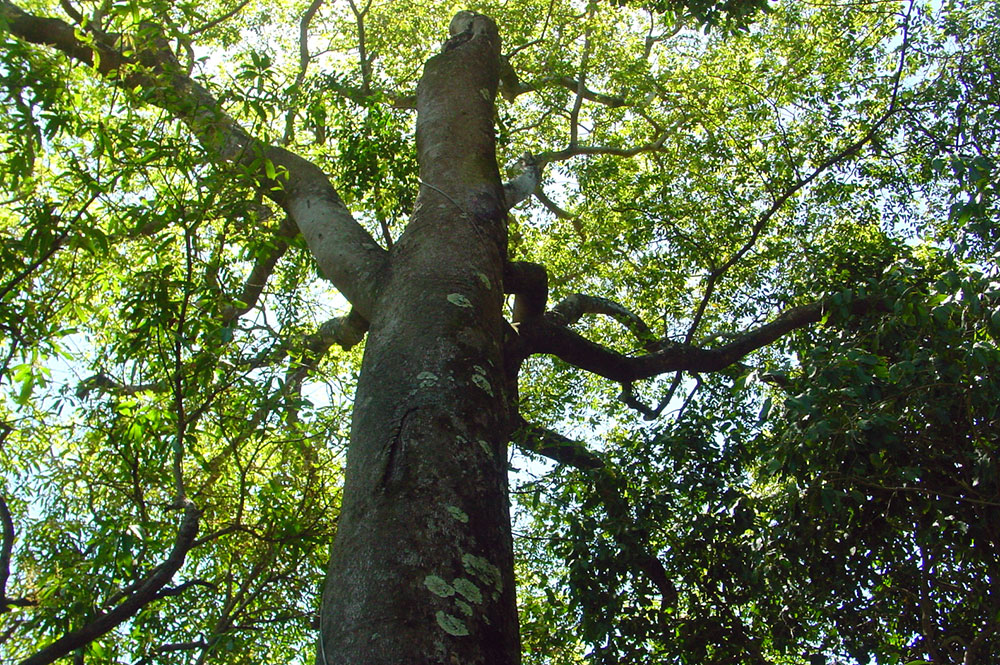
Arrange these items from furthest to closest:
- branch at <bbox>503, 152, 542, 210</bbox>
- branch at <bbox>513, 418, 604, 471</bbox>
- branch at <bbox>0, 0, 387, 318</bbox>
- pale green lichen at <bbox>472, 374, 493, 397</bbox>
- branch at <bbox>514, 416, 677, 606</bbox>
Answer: branch at <bbox>503, 152, 542, 210</bbox>, branch at <bbox>513, 418, 604, 471</bbox>, branch at <bbox>514, 416, 677, 606</bbox>, branch at <bbox>0, 0, 387, 318</bbox>, pale green lichen at <bbox>472, 374, 493, 397</bbox>

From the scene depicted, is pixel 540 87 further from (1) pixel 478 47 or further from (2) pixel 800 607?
(2) pixel 800 607

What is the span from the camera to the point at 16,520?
5.27 meters

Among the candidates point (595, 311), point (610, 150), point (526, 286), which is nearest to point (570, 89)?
point (610, 150)

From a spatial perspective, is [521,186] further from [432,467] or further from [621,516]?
[432,467]

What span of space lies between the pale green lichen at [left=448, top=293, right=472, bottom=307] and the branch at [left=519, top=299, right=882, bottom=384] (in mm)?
1498

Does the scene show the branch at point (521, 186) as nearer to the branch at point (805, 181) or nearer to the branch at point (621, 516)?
the branch at point (621, 516)

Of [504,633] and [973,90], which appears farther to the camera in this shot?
[973,90]

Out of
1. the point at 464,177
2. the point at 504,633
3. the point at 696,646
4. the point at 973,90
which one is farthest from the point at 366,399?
the point at 973,90

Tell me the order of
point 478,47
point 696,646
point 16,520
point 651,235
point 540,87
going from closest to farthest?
point 696,646
point 478,47
point 16,520
point 651,235
point 540,87

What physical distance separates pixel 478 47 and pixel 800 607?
3660 millimetres

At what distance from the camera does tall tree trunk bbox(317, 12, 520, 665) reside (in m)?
1.81

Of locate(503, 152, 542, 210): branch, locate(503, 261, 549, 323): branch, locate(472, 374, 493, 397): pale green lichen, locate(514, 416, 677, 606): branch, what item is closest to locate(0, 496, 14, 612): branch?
locate(472, 374, 493, 397): pale green lichen

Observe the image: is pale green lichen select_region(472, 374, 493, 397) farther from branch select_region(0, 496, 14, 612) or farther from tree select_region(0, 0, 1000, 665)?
branch select_region(0, 496, 14, 612)

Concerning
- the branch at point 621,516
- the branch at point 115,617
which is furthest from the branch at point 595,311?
the branch at point 115,617
